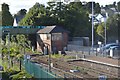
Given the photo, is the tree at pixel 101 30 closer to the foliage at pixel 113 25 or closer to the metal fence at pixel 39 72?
the foliage at pixel 113 25

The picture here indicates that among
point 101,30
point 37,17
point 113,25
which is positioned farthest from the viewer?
point 113,25

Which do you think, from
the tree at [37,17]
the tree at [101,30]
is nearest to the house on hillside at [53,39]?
the tree at [37,17]

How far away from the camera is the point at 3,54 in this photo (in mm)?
21547

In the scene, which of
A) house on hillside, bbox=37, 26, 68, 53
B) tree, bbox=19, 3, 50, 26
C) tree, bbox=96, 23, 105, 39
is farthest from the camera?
tree, bbox=96, 23, 105, 39

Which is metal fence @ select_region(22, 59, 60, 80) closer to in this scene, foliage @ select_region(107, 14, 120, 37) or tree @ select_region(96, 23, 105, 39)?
tree @ select_region(96, 23, 105, 39)

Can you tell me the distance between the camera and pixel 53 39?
2516 centimetres

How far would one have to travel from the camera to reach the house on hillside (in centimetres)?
2470

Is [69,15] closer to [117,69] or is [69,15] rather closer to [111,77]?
[117,69]

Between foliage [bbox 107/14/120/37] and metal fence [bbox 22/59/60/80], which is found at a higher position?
foliage [bbox 107/14/120/37]

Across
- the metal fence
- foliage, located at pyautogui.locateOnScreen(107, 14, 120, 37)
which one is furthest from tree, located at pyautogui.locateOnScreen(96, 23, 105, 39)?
the metal fence

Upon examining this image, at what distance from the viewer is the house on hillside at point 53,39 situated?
2470 centimetres

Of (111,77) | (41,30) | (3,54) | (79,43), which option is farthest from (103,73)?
(79,43)

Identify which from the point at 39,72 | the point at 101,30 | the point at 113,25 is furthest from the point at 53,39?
the point at 39,72

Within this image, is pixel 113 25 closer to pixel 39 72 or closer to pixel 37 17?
pixel 37 17
